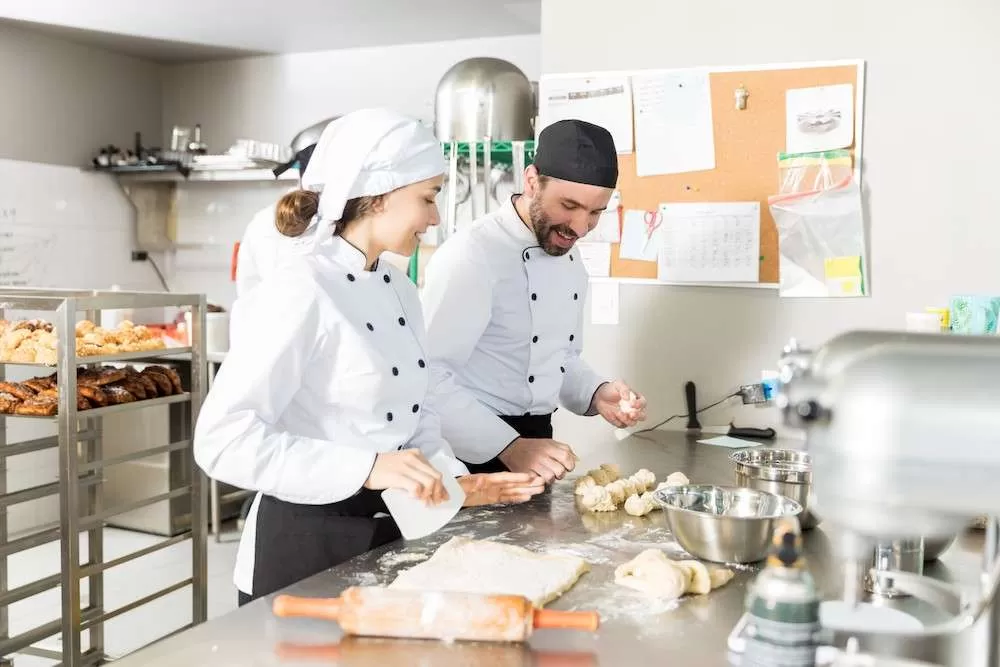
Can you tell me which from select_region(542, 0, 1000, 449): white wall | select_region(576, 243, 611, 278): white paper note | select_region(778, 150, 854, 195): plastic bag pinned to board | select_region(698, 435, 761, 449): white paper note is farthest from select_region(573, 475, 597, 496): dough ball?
select_region(778, 150, 854, 195): plastic bag pinned to board

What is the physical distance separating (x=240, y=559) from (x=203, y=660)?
24.0 inches

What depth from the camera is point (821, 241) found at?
2.74 meters

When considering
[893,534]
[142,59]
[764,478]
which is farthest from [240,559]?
[142,59]

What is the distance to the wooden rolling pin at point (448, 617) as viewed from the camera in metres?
1.12

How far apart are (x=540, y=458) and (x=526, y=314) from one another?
0.46 metres

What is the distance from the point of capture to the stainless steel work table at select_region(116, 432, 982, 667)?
1101mm

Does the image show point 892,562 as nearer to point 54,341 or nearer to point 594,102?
point 594,102

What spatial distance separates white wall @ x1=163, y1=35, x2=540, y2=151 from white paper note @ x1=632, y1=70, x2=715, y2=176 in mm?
2462

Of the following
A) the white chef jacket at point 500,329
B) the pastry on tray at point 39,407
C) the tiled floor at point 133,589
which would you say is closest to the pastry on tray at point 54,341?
the pastry on tray at point 39,407

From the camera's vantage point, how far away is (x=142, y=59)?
6031mm

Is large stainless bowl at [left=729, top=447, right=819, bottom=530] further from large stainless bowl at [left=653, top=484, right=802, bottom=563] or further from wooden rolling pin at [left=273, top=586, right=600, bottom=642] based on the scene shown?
wooden rolling pin at [left=273, top=586, right=600, bottom=642]

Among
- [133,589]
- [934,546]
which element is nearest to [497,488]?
[934,546]

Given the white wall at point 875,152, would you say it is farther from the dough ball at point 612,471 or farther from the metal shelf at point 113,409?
the metal shelf at point 113,409

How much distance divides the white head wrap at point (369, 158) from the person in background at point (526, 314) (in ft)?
1.72
